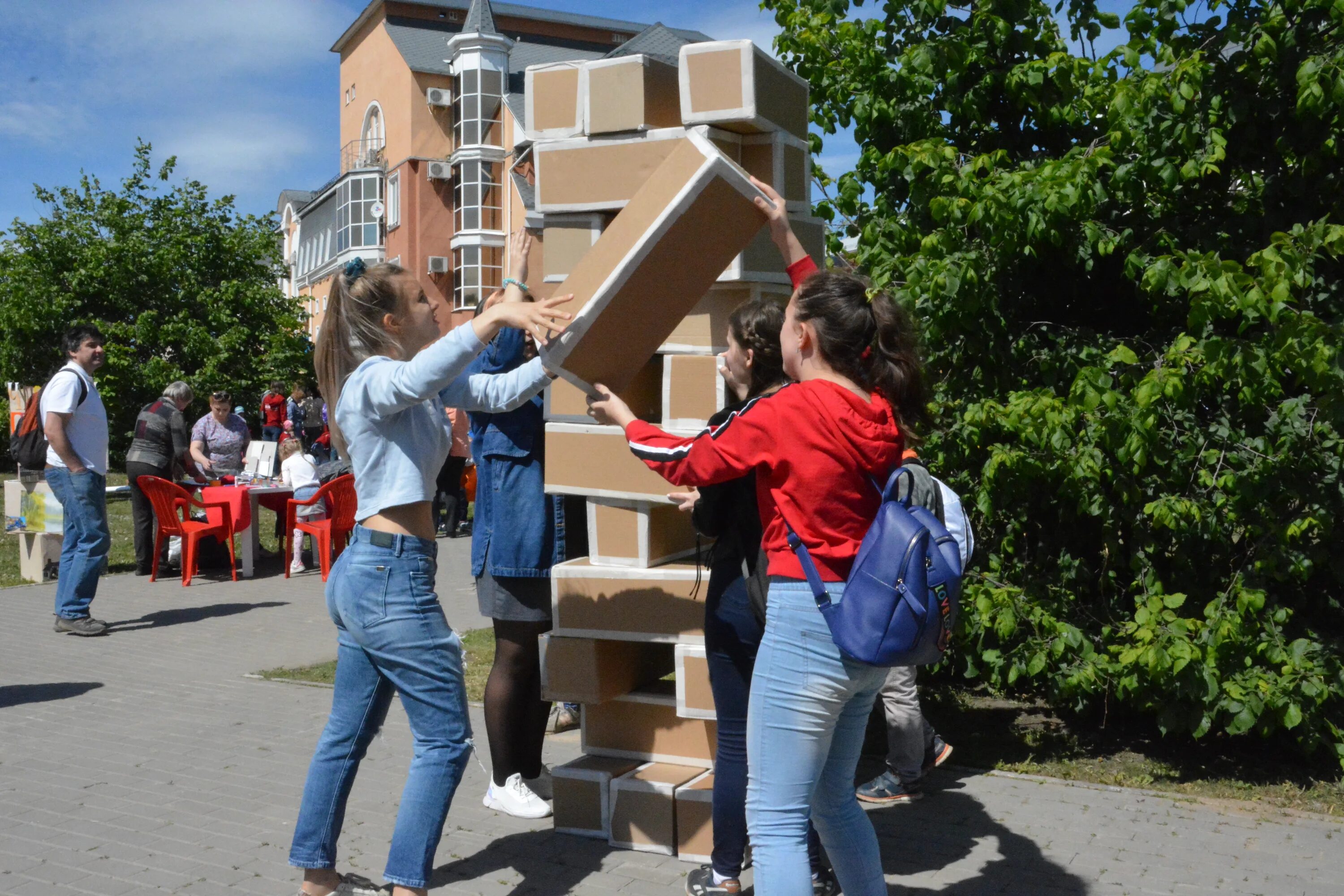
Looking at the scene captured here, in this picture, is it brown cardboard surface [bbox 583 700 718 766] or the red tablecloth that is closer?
brown cardboard surface [bbox 583 700 718 766]

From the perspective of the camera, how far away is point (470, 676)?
24.8ft

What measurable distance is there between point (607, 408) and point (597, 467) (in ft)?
2.66

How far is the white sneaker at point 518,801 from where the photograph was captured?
4797 mm

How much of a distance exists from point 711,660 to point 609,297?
1.19m

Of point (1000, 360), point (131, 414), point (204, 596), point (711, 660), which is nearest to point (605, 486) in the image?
point (711, 660)

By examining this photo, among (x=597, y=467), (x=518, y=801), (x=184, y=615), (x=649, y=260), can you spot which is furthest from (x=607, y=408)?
(x=184, y=615)

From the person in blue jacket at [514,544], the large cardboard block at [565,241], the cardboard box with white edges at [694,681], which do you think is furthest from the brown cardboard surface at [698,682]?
the large cardboard block at [565,241]

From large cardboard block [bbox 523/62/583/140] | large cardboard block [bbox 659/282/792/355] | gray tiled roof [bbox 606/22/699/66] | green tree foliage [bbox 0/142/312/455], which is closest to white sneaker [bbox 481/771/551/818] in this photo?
large cardboard block [bbox 659/282/792/355]

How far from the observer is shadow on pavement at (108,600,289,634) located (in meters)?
9.84

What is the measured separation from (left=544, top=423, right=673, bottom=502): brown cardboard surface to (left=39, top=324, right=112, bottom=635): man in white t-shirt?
616 centimetres

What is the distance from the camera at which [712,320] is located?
4188 mm

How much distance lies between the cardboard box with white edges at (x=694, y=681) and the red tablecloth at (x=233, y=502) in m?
9.15

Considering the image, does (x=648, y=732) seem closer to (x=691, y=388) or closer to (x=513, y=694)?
(x=513, y=694)

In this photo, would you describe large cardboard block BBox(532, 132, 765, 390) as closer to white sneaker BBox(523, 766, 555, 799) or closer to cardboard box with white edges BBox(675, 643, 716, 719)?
cardboard box with white edges BBox(675, 643, 716, 719)
